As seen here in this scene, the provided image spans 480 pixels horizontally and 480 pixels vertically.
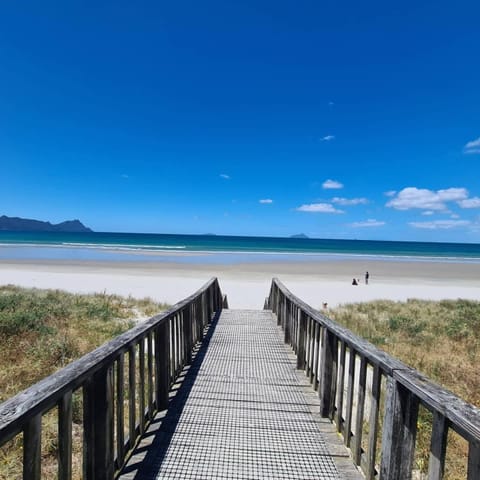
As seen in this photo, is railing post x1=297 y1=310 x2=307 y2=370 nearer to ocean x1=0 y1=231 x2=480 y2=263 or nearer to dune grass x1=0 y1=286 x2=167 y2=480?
dune grass x1=0 y1=286 x2=167 y2=480

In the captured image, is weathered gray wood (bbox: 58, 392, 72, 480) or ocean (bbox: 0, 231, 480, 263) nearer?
weathered gray wood (bbox: 58, 392, 72, 480)

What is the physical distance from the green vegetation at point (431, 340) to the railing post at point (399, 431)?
1740 mm

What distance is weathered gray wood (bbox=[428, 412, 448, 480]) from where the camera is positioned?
5.29 feet

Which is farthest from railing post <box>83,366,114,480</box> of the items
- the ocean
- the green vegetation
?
the ocean

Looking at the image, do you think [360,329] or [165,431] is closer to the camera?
[165,431]

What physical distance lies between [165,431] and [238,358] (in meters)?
2.29

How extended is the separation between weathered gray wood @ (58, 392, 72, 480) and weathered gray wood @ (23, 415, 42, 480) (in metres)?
0.26

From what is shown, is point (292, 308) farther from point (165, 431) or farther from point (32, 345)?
point (32, 345)

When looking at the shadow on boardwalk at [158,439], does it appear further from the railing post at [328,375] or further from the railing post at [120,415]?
the railing post at [328,375]

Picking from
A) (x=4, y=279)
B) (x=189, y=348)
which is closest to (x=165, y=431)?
(x=189, y=348)

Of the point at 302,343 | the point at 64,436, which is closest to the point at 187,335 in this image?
the point at 302,343

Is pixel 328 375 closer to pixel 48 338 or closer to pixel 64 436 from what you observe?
pixel 64 436

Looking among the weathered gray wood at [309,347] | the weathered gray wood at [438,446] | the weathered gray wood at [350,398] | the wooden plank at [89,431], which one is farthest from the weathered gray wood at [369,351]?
the wooden plank at [89,431]

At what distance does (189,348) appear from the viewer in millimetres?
5203
